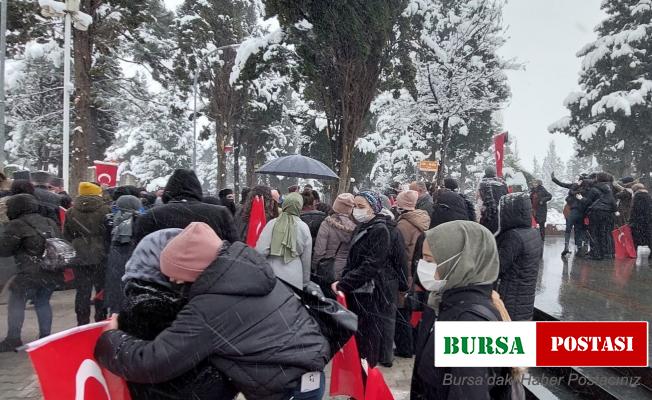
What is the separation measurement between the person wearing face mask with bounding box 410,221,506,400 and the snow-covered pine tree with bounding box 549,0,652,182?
25.2 m

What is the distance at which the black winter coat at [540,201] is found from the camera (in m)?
11.8

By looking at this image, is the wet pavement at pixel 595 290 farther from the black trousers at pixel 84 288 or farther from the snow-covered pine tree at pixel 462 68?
the snow-covered pine tree at pixel 462 68

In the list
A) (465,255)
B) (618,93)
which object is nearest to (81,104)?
(465,255)

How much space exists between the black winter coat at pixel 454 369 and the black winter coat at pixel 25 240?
4786 millimetres

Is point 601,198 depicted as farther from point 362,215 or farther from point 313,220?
point 362,215

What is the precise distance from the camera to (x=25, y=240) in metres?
5.23

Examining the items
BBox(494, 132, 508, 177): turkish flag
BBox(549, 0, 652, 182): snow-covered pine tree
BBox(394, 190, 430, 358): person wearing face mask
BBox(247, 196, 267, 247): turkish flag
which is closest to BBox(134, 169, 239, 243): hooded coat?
BBox(247, 196, 267, 247): turkish flag

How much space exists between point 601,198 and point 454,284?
9401mm

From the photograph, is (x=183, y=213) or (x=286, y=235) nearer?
(x=183, y=213)

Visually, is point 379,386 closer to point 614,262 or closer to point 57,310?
point 57,310

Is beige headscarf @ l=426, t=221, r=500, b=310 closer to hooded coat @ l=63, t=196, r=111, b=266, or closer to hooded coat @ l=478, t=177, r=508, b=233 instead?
hooded coat @ l=478, t=177, r=508, b=233

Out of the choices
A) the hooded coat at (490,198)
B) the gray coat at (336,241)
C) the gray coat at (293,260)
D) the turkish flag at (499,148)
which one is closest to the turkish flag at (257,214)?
the gray coat at (336,241)

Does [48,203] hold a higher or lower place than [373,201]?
lower

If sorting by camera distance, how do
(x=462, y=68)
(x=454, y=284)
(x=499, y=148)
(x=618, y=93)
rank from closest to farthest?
(x=454, y=284), (x=499, y=148), (x=618, y=93), (x=462, y=68)
